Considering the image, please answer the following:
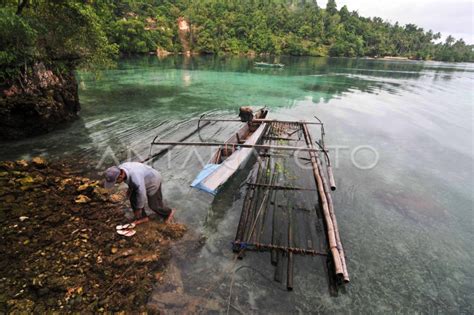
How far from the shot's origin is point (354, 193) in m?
9.77

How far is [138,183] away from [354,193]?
815 cm

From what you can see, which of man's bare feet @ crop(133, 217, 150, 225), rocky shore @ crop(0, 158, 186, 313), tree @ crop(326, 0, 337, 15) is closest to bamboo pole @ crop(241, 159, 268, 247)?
rocky shore @ crop(0, 158, 186, 313)

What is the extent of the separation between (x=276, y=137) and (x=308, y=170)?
3.73 metres

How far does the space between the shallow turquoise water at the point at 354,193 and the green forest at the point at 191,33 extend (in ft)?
13.6

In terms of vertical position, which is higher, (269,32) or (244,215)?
(269,32)

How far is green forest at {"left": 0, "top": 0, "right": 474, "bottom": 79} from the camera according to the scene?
11464 mm

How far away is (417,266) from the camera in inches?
261

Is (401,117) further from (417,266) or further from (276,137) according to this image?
(417,266)

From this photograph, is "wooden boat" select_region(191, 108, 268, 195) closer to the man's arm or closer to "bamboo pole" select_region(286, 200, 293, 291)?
the man's arm

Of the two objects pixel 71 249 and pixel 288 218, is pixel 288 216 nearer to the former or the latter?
pixel 288 218

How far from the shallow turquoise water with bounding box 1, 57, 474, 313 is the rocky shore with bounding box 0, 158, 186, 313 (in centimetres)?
104

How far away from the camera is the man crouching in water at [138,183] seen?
17.0ft

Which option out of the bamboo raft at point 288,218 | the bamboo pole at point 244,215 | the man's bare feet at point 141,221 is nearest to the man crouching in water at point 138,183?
the man's bare feet at point 141,221

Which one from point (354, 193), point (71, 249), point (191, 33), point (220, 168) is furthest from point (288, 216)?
point (191, 33)
